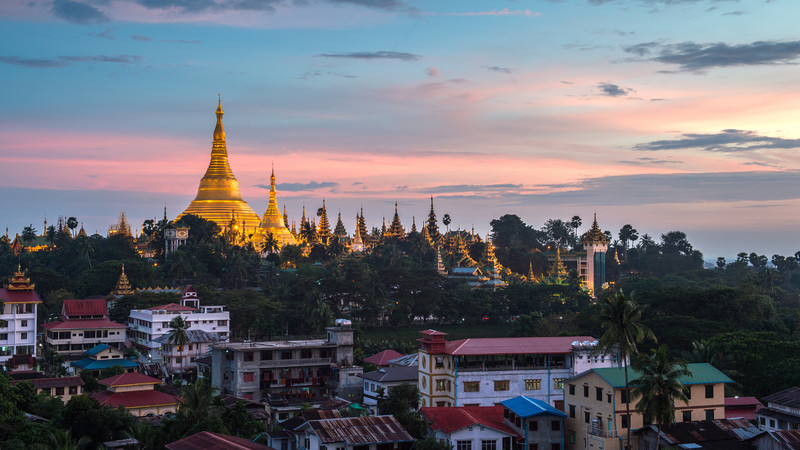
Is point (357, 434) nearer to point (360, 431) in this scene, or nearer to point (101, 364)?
point (360, 431)

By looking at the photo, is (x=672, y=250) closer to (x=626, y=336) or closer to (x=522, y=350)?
(x=522, y=350)

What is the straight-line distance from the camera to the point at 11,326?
80250mm

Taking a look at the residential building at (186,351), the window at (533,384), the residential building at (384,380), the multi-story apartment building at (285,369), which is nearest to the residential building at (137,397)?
the multi-story apartment building at (285,369)

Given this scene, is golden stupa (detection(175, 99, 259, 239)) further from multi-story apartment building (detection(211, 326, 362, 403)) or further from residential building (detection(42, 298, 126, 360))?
multi-story apartment building (detection(211, 326, 362, 403))

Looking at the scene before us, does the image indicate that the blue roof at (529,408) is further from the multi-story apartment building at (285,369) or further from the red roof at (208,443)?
the multi-story apartment building at (285,369)

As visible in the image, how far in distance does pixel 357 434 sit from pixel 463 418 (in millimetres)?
6271

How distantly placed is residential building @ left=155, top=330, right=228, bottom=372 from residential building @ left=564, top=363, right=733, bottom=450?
3736 centimetres

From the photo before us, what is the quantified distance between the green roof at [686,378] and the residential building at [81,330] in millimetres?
50692

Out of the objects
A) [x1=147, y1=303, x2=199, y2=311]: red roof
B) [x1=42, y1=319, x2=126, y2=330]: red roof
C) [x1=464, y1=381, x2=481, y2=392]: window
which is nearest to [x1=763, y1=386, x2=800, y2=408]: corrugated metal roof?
[x1=464, y1=381, x2=481, y2=392]: window

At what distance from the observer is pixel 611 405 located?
154 ft

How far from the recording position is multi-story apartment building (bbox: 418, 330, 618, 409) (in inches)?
2228

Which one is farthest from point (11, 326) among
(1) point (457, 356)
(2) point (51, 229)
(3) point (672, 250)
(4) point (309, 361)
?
(3) point (672, 250)

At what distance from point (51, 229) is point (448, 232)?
63760 mm

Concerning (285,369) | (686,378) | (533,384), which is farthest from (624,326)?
(285,369)
